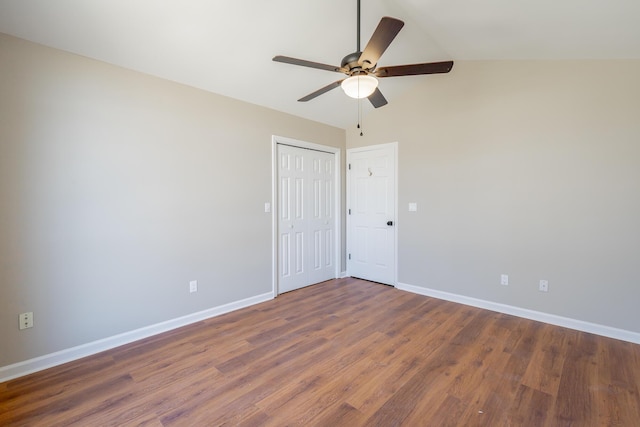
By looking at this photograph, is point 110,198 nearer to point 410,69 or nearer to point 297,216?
point 297,216

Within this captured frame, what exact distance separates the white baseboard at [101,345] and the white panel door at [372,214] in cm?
203

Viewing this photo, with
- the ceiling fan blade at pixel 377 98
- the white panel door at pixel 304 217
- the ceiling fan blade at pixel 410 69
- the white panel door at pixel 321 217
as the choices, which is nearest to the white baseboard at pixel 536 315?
the white panel door at pixel 321 217

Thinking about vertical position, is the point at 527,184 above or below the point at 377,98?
below

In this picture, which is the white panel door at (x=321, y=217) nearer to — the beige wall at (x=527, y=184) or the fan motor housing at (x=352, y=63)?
the beige wall at (x=527, y=184)

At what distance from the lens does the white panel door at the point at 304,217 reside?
3904 millimetres

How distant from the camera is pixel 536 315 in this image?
3.06 meters

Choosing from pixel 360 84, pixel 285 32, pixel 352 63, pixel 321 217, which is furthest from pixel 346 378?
pixel 285 32

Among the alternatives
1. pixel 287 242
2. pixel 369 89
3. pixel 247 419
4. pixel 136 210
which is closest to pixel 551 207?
pixel 369 89

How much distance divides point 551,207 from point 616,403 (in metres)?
1.77

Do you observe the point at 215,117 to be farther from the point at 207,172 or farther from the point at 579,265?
the point at 579,265

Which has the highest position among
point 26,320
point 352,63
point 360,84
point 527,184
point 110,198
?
point 352,63

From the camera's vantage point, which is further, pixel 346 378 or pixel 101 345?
pixel 101 345

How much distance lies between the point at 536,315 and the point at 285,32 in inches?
150

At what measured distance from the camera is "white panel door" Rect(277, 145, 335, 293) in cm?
390
